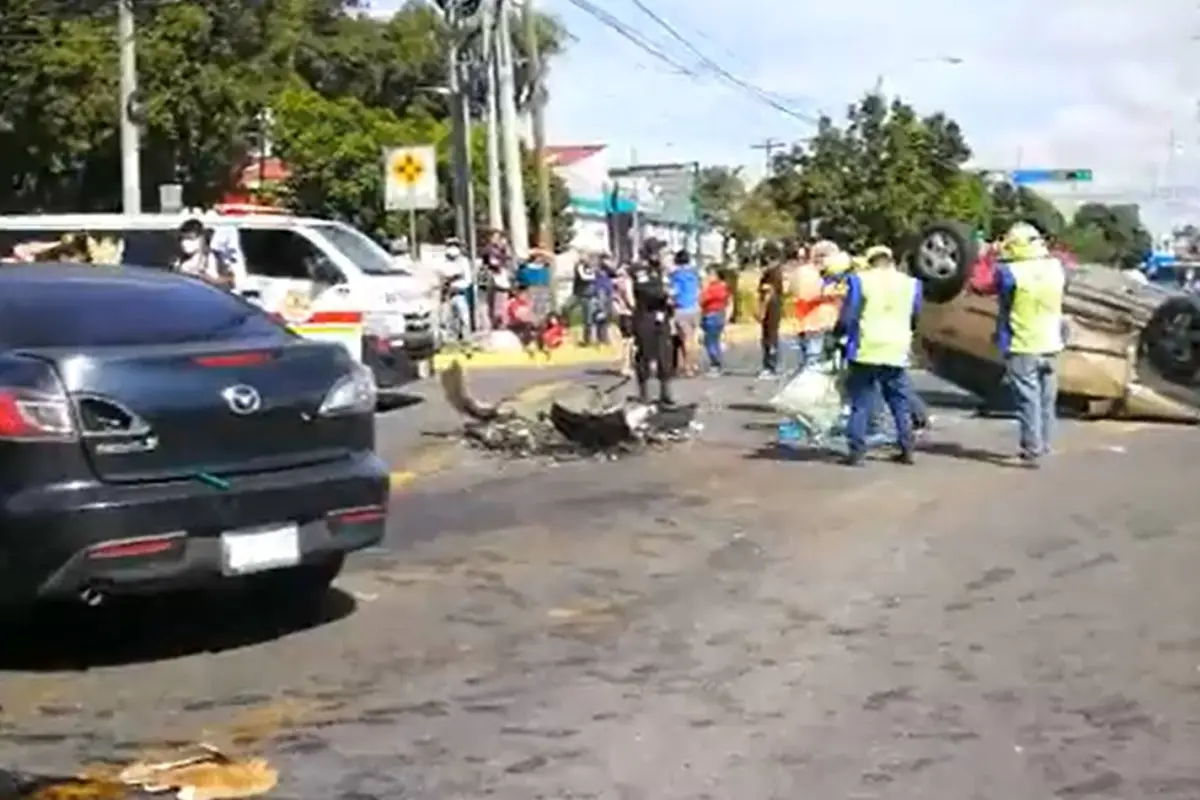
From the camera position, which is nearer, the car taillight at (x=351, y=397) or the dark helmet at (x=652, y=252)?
the car taillight at (x=351, y=397)

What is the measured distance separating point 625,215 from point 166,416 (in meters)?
65.0

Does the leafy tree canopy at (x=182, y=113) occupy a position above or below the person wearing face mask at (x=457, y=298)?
above

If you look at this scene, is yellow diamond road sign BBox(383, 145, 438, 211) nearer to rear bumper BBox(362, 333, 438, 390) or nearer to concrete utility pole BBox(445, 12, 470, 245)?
concrete utility pole BBox(445, 12, 470, 245)

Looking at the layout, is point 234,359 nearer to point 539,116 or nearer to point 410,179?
point 410,179

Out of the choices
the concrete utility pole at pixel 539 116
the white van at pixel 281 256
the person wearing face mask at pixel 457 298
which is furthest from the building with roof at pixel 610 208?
the white van at pixel 281 256

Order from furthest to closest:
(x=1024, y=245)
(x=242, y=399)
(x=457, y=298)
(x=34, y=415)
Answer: (x=457, y=298), (x=1024, y=245), (x=242, y=399), (x=34, y=415)

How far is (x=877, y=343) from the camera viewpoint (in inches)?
565

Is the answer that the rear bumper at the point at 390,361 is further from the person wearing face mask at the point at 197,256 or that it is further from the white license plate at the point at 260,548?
the white license plate at the point at 260,548

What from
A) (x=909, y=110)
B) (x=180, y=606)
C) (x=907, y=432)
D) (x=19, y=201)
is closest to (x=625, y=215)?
(x=909, y=110)

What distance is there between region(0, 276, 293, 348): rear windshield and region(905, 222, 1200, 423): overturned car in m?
10.2

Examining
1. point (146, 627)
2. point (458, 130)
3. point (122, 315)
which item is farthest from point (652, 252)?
point (458, 130)

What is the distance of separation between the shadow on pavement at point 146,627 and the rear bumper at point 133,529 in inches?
16.8

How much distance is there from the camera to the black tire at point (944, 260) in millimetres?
19125

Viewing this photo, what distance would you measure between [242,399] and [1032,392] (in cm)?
Result: 800
